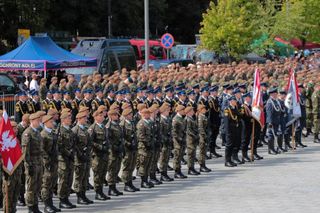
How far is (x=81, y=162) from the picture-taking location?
17156 mm

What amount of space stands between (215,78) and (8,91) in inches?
280

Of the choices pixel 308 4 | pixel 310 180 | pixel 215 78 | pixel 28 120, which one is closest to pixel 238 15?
pixel 215 78

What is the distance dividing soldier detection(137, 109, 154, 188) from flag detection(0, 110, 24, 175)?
13.9ft

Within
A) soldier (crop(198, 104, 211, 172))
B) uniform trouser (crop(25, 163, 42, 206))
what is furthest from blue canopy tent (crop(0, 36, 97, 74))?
uniform trouser (crop(25, 163, 42, 206))

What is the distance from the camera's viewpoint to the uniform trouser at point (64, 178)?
16.8 meters

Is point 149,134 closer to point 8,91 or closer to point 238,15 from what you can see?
point 8,91

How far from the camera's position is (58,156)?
665 inches

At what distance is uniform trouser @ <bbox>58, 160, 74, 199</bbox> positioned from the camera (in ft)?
55.1

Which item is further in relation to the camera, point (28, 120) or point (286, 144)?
point (286, 144)

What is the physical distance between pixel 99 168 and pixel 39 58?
43.7ft

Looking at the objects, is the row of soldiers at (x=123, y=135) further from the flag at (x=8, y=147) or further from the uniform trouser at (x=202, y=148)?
the flag at (x=8, y=147)

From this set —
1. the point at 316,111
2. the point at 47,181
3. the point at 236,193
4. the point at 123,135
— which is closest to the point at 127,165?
the point at 123,135

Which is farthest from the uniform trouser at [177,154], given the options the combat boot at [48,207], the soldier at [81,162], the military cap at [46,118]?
the combat boot at [48,207]

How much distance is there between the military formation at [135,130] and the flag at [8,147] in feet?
1.30
